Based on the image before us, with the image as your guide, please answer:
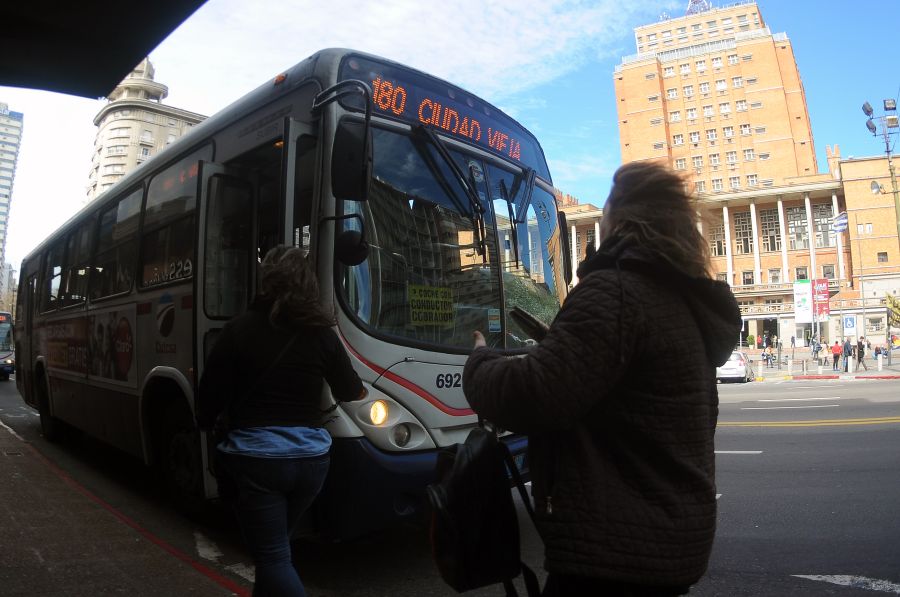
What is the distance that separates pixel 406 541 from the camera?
15.6 ft

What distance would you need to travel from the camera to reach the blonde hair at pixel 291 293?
2646 mm

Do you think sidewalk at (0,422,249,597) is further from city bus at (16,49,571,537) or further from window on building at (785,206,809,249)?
window on building at (785,206,809,249)

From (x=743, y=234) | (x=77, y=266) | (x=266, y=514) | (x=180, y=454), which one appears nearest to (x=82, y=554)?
(x=180, y=454)

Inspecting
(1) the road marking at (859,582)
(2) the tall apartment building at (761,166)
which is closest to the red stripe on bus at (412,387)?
(1) the road marking at (859,582)

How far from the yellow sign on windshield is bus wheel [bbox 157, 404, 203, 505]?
187 centimetres

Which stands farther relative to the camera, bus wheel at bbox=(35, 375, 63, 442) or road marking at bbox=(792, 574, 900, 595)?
bus wheel at bbox=(35, 375, 63, 442)

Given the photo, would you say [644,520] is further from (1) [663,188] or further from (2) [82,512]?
(2) [82,512]

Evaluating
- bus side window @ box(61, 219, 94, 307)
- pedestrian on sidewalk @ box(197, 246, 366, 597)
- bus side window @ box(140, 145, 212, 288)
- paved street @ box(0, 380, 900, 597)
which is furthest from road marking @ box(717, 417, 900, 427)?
pedestrian on sidewalk @ box(197, 246, 366, 597)

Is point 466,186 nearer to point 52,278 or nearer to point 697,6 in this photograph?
point 52,278

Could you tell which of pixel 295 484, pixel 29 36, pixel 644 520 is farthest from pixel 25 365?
pixel 644 520

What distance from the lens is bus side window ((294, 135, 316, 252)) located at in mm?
3908

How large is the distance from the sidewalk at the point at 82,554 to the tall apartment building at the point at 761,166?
65.1 m

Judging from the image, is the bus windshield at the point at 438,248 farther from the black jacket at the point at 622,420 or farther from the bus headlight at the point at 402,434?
the black jacket at the point at 622,420

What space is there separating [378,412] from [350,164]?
142 cm
